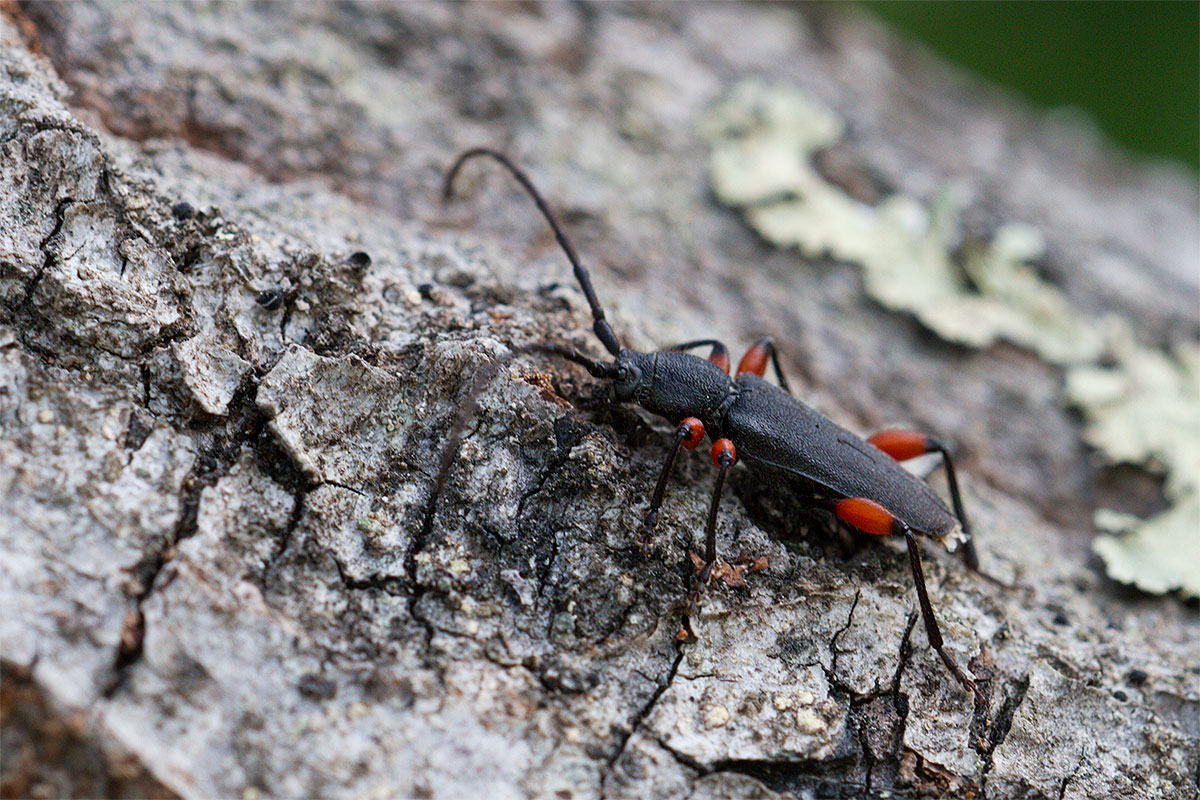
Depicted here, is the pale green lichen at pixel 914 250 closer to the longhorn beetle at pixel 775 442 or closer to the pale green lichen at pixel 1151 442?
the pale green lichen at pixel 1151 442

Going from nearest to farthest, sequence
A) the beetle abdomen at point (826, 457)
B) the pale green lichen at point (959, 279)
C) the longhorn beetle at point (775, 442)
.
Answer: the longhorn beetle at point (775, 442) < the beetle abdomen at point (826, 457) < the pale green lichen at point (959, 279)

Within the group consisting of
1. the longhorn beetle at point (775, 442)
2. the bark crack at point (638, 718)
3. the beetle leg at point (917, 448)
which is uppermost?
the beetle leg at point (917, 448)

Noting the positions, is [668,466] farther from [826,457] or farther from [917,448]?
[917,448]

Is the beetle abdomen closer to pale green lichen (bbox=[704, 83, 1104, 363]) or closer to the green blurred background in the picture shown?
pale green lichen (bbox=[704, 83, 1104, 363])

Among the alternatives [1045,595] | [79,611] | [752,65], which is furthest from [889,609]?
[752,65]

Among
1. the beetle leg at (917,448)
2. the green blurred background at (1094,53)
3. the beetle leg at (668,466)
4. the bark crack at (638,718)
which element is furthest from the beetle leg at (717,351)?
the green blurred background at (1094,53)

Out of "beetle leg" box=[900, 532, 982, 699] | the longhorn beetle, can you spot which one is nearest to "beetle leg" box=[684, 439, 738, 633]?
the longhorn beetle

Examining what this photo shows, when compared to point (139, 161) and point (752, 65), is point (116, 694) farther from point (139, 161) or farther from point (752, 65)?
point (752, 65)

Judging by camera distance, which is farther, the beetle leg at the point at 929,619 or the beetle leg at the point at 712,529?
the beetle leg at the point at 929,619
